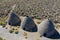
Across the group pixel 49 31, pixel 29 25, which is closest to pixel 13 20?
pixel 29 25

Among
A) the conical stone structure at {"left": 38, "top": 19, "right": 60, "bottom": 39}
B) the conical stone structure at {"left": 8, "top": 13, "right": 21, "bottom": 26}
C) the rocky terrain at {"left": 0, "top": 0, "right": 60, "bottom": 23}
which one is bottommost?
the conical stone structure at {"left": 38, "top": 19, "right": 60, "bottom": 39}

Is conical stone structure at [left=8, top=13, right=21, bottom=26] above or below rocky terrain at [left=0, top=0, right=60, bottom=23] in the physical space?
below

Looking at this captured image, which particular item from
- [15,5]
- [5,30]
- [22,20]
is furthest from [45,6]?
[5,30]

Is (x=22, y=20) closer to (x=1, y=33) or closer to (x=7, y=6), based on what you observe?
(x=1, y=33)

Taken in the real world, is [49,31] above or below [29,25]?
below

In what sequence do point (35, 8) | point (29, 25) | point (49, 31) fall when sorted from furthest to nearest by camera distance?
1. point (35, 8)
2. point (29, 25)
3. point (49, 31)

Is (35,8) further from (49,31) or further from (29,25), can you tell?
(49,31)

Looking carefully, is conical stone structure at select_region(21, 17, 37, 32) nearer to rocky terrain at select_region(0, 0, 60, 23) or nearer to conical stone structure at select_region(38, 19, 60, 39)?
conical stone structure at select_region(38, 19, 60, 39)

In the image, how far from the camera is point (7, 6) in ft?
150

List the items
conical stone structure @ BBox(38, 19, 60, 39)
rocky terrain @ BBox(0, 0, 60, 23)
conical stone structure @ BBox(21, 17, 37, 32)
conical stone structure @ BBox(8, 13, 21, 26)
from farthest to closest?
rocky terrain @ BBox(0, 0, 60, 23)
conical stone structure @ BBox(8, 13, 21, 26)
conical stone structure @ BBox(21, 17, 37, 32)
conical stone structure @ BBox(38, 19, 60, 39)

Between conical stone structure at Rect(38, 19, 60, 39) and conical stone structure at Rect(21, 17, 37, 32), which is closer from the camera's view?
conical stone structure at Rect(38, 19, 60, 39)

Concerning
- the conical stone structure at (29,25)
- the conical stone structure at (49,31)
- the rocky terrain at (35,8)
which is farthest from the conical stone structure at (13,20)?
the conical stone structure at (49,31)

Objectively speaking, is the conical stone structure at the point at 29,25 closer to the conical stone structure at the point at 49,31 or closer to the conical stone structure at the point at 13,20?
the conical stone structure at the point at 49,31

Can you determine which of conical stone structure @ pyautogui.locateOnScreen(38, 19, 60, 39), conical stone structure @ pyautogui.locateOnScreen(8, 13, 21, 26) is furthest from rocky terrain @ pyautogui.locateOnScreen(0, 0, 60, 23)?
conical stone structure @ pyautogui.locateOnScreen(38, 19, 60, 39)
